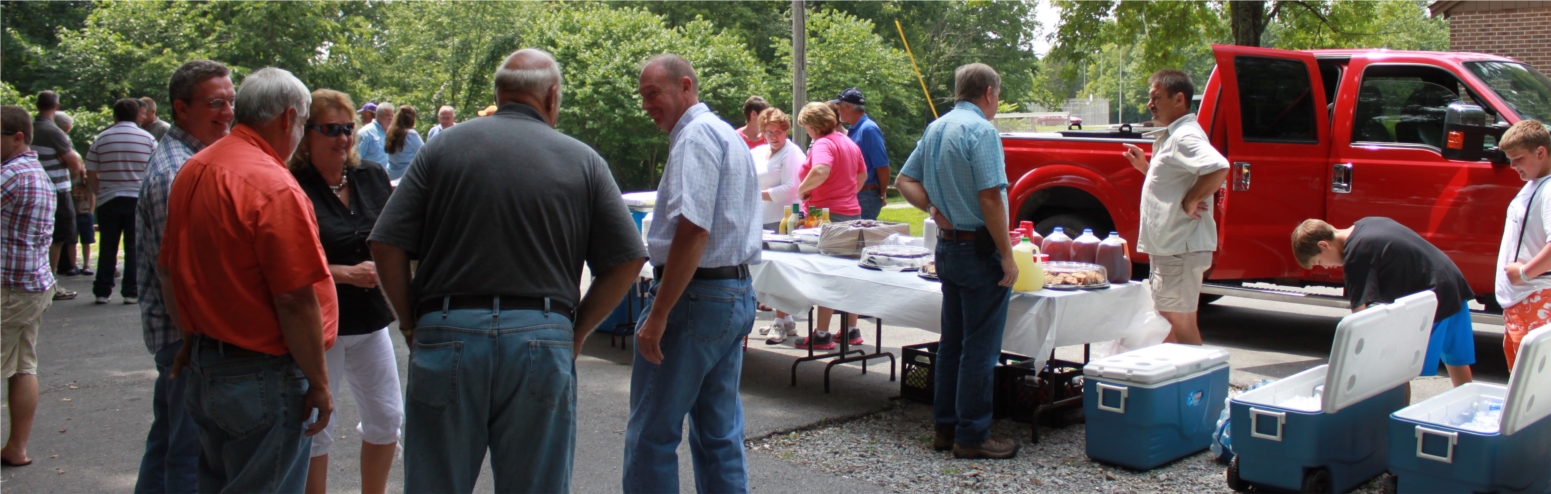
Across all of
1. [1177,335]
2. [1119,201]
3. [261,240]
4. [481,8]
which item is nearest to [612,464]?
[261,240]

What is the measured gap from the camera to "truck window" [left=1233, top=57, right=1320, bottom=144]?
7270mm

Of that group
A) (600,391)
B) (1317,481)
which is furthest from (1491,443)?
(600,391)

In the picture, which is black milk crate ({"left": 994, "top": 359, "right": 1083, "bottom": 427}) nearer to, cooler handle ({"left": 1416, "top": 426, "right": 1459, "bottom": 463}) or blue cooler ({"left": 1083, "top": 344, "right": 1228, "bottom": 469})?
blue cooler ({"left": 1083, "top": 344, "right": 1228, "bottom": 469})

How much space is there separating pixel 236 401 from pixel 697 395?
53.0 inches

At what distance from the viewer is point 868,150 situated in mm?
8594

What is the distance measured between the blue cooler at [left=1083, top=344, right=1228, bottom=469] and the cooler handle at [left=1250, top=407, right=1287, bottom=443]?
0.42m

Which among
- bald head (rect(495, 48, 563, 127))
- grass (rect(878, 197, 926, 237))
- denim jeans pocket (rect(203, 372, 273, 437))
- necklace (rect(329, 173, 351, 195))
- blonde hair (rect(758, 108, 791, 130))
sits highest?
bald head (rect(495, 48, 563, 127))

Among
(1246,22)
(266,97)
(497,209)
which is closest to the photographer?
(497,209)

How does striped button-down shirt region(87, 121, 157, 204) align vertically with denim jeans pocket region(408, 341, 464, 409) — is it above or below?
above

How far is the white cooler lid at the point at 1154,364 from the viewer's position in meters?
4.60

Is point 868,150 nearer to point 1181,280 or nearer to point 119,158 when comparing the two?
point 1181,280

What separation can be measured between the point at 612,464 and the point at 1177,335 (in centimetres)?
309

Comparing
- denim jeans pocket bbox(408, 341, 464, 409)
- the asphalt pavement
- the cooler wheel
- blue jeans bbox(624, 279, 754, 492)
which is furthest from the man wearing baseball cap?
denim jeans pocket bbox(408, 341, 464, 409)

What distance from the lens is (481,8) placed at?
41.8m
